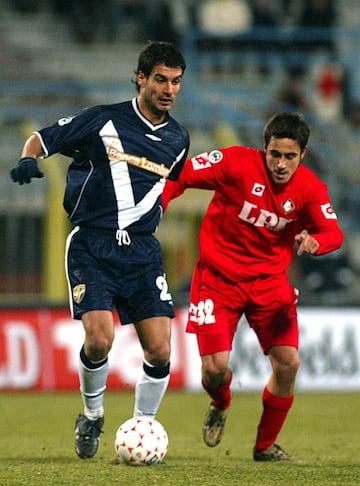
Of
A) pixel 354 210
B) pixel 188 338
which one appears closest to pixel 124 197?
pixel 188 338

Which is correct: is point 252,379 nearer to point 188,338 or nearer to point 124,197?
point 188,338

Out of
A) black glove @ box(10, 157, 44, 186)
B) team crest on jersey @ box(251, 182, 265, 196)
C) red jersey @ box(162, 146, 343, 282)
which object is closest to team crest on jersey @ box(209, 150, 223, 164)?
red jersey @ box(162, 146, 343, 282)

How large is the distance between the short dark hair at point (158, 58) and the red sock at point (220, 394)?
→ 206 centimetres

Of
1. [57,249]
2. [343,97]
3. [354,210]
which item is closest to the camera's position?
[57,249]

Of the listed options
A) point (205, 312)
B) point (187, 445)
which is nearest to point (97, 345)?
point (205, 312)

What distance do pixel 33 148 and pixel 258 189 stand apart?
4.93 feet

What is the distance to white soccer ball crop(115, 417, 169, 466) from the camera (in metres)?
6.78

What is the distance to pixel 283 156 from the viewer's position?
732cm

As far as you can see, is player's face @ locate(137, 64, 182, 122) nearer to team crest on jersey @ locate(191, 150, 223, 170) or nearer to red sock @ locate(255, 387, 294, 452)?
team crest on jersey @ locate(191, 150, 223, 170)

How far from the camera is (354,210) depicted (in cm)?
1738

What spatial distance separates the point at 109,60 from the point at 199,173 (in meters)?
13.1

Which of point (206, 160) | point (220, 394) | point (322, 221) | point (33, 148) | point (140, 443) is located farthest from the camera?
point (220, 394)

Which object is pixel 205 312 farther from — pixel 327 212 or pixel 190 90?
→ pixel 190 90

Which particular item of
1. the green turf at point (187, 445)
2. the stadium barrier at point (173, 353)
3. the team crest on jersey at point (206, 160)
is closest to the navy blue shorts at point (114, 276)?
the team crest on jersey at point (206, 160)
